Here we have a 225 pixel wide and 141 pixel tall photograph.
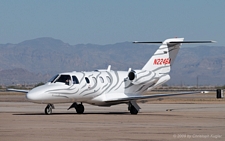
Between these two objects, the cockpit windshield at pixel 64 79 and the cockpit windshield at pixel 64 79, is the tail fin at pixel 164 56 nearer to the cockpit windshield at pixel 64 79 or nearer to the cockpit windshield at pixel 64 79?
the cockpit windshield at pixel 64 79

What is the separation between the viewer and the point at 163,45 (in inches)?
1556

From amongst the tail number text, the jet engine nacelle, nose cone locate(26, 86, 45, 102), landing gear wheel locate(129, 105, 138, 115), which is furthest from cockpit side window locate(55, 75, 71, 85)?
the tail number text

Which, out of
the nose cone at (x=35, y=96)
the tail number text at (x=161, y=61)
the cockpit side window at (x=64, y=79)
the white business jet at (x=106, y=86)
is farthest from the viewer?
the tail number text at (x=161, y=61)

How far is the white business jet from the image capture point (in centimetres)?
3531

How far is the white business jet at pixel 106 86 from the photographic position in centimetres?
3531

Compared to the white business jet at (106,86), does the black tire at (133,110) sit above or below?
below

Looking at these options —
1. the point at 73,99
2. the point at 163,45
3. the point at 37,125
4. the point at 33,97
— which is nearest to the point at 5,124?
the point at 37,125

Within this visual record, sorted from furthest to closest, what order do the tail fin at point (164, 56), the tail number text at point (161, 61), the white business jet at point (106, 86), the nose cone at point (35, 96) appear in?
the tail number text at point (161, 61), the tail fin at point (164, 56), the white business jet at point (106, 86), the nose cone at point (35, 96)

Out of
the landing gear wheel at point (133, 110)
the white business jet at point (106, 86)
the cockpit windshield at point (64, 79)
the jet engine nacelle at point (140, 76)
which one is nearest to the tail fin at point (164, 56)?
the white business jet at point (106, 86)

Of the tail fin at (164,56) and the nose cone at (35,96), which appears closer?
the nose cone at (35,96)

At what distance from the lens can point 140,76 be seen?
3894cm

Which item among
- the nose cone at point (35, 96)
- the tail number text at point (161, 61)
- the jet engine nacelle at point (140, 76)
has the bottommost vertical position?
the nose cone at point (35, 96)

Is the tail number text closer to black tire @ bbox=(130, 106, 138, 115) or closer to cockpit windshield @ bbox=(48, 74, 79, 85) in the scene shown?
black tire @ bbox=(130, 106, 138, 115)

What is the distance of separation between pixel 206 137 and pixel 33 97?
48.2 ft
